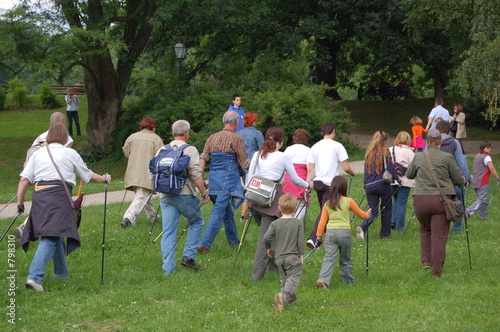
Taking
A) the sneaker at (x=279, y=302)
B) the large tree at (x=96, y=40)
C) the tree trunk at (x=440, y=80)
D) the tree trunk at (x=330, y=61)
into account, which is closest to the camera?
the sneaker at (x=279, y=302)

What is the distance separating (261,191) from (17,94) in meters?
32.6

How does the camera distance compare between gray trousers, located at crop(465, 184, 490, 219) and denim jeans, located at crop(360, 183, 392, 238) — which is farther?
gray trousers, located at crop(465, 184, 490, 219)

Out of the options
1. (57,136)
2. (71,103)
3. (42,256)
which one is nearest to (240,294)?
(42,256)

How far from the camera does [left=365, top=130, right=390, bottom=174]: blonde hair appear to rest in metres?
10.2

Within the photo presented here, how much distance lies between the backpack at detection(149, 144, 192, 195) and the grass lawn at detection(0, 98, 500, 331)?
1.07 meters

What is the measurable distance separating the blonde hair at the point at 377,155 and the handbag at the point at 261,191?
9.51 feet

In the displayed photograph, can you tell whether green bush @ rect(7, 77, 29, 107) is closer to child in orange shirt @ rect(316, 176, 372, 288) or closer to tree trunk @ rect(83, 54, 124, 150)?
tree trunk @ rect(83, 54, 124, 150)

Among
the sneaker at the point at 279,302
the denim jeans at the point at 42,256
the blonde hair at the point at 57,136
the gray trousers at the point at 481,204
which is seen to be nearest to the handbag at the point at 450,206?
the sneaker at the point at 279,302

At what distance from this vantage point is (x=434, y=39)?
101 ft

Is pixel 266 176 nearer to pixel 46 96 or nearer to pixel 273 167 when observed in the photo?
pixel 273 167

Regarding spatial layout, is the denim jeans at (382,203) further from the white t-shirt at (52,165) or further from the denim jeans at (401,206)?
the white t-shirt at (52,165)

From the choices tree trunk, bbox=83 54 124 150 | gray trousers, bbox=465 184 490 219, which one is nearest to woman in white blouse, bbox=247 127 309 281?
gray trousers, bbox=465 184 490 219

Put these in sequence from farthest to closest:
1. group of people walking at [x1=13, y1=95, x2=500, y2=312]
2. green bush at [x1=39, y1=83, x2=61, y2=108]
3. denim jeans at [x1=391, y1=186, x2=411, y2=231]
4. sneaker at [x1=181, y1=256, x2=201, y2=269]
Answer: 1. green bush at [x1=39, y1=83, x2=61, y2=108]
2. denim jeans at [x1=391, y1=186, x2=411, y2=231]
3. sneaker at [x1=181, y1=256, x2=201, y2=269]
4. group of people walking at [x1=13, y1=95, x2=500, y2=312]

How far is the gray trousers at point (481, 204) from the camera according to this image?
12594 millimetres
